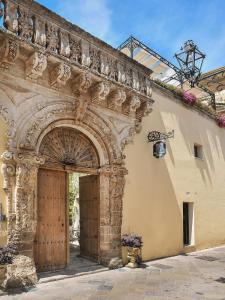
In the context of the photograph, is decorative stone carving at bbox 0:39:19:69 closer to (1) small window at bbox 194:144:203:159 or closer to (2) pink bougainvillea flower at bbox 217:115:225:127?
(1) small window at bbox 194:144:203:159

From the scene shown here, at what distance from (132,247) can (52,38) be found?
5.49 m

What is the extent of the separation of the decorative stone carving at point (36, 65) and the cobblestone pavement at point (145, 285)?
441 centimetres

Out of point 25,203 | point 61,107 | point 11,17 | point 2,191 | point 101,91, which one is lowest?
point 25,203

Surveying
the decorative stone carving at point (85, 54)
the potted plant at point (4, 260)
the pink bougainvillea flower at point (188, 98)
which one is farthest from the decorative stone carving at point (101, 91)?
the pink bougainvillea flower at point (188, 98)

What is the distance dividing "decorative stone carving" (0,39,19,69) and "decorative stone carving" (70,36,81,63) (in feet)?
4.95

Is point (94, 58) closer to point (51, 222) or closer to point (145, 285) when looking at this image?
point (51, 222)

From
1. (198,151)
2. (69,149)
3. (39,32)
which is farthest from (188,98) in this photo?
(39,32)

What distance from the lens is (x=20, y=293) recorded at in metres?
5.82

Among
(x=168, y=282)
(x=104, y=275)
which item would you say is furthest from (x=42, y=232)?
(x=168, y=282)

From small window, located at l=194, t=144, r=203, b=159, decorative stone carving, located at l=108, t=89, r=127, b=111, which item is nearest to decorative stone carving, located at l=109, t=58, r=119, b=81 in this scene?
decorative stone carving, located at l=108, t=89, r=127, b=111

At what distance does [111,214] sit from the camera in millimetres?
8266

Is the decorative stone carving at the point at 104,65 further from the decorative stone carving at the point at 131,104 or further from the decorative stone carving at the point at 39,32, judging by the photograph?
the decorative stone carving at the point at 39,32

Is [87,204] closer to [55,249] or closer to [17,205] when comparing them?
[55,249]

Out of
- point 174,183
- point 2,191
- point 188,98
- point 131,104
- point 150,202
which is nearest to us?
point 2,191
